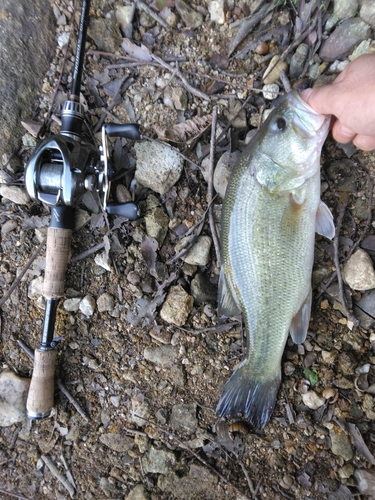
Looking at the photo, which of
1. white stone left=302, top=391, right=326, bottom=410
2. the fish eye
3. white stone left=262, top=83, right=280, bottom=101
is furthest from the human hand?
white stone left=302, top=391, right=326, bottom=410

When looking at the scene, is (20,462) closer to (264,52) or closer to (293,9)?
(264,52)

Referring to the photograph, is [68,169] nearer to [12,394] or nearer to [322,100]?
[322,100]

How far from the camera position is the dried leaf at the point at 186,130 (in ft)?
7.93

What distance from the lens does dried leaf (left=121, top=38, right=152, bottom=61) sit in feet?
8.24

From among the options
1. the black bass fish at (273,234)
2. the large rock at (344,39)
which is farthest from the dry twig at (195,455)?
the large rock at (344,39)

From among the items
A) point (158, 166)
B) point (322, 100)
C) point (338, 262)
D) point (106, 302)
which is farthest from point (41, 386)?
point (322, 100)

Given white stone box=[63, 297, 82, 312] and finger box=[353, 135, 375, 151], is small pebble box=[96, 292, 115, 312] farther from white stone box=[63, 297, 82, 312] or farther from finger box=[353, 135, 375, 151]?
finger box=[353, 135, 375, 151]

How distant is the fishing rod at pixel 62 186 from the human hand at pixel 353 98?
3.64 feet

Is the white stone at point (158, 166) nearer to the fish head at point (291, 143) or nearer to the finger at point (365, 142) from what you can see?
the fish head at point (291, 143)

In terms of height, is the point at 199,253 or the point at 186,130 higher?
the point at 186,130

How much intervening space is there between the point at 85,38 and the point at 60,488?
3.25 meters

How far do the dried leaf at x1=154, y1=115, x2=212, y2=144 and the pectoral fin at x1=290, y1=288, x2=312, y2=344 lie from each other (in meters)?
1.33

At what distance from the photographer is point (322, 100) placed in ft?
6.12

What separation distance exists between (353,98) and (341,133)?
11.9 inches
